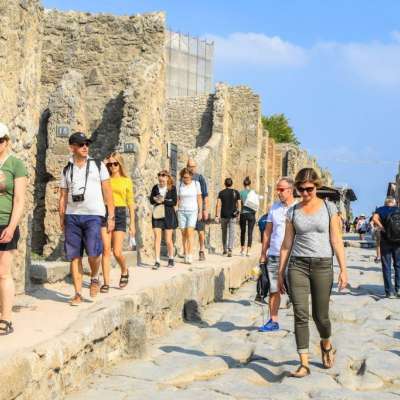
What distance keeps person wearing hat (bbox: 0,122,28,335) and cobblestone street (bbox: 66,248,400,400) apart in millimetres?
913

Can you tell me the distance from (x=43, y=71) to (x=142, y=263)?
5758mm

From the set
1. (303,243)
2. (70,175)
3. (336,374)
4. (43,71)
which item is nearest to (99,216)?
(70,175)

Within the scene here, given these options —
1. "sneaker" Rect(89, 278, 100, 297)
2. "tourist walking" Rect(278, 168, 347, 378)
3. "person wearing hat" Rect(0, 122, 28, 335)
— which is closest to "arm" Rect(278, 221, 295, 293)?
"tourist walking" Rect(278, 168, 347, 378)

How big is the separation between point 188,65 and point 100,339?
1883 inches

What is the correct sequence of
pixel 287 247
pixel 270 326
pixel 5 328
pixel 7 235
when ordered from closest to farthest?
pixel 5 328, pixel 7 235, pixel 287 247, pixel 270 326

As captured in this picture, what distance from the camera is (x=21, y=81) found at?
6590 mm

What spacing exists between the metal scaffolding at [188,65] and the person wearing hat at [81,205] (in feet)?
144

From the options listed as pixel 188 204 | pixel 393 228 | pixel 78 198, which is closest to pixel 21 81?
pixel 78 198

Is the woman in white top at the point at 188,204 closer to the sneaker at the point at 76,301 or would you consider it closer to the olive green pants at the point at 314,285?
the sneaker at the point at 76,301

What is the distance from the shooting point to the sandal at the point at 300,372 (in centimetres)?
516

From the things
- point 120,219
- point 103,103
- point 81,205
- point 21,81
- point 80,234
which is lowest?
point 80,234

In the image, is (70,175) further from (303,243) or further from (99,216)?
(303,243)

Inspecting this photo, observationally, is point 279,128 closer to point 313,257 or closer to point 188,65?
point 188,65

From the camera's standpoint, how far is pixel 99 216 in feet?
21.4
